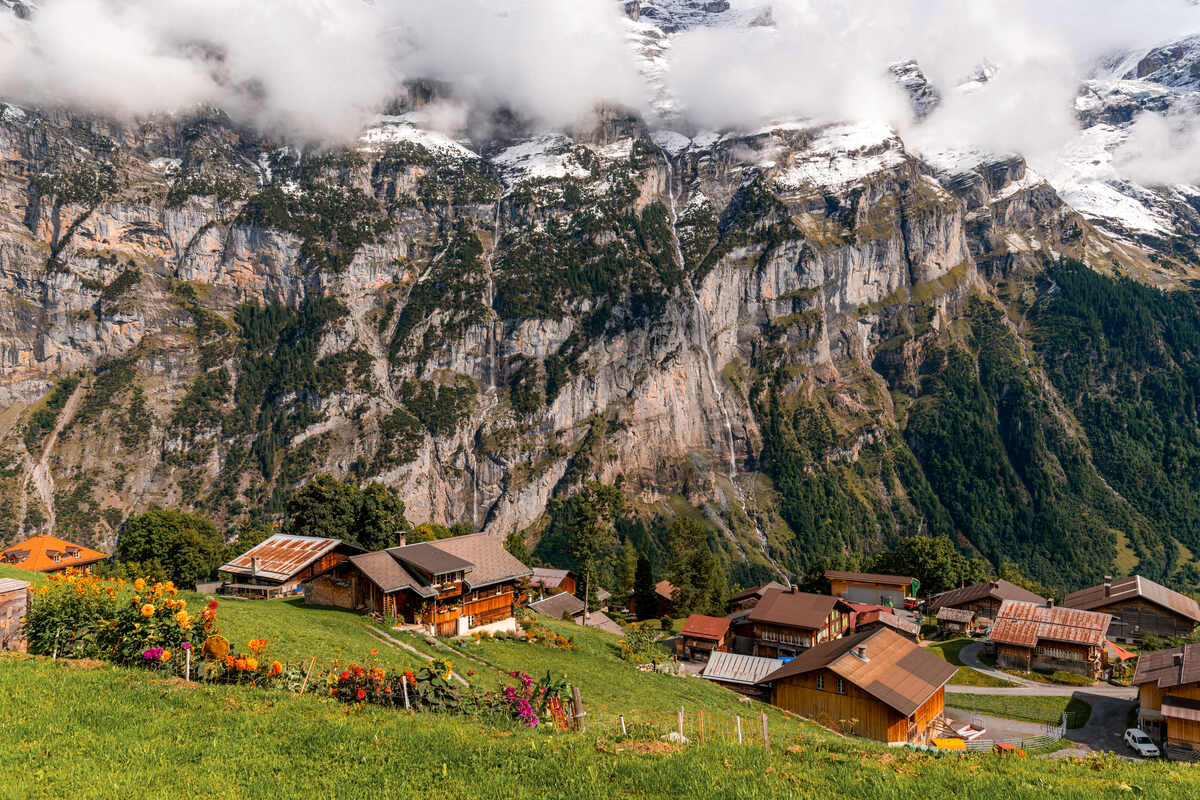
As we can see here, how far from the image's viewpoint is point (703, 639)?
65.9 meters

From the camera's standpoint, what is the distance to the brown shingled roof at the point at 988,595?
261 ft

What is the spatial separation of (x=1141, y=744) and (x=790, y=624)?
29.8 meters

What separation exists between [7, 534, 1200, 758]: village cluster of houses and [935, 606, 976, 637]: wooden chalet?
0.49 ft

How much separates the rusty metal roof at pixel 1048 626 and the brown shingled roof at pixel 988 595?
17.9 metres

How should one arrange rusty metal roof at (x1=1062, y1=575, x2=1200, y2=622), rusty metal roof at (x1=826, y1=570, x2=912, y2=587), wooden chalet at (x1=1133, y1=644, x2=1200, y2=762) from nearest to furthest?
wooden chalet at (x1=1133, y1=644, x2=1200, y2=762) → rusty metal roof at (x1=1062, y1=575, x2=1200, y2=622) → rusty metal roof at (x1=826, y1=570, x2=912, y2=587)

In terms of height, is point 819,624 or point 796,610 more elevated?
point 796,610

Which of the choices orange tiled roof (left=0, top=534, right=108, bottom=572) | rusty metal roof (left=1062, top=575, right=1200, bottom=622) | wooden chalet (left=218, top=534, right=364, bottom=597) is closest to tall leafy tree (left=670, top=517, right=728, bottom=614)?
rusty metal roof (left=1062, top=575, right=1200, bottom=622)

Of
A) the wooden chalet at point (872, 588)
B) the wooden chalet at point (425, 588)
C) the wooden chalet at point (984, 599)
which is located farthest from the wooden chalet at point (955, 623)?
the wooden chalet at point (425, 588)

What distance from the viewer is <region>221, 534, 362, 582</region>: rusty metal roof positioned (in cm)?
5234

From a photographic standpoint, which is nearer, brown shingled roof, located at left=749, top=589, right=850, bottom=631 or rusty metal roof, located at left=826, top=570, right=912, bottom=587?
brown shingled roof, located at left=749, top=589, right=850, bottom=631

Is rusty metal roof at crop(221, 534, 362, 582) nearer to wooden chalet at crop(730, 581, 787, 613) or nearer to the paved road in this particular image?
the paved road

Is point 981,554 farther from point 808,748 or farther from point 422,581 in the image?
point 808,748

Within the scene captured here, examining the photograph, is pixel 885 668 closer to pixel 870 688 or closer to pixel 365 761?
pixel 870 688

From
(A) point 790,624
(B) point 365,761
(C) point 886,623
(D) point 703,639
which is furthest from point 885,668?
(B) point 365,761
